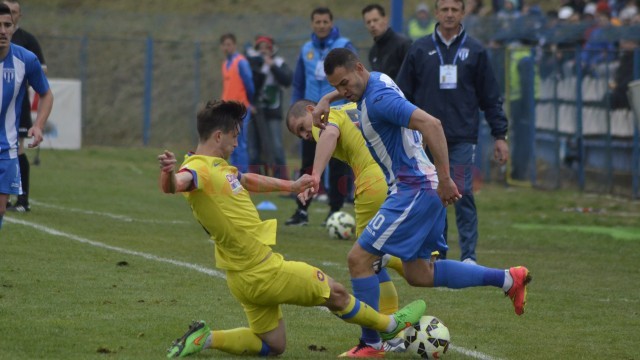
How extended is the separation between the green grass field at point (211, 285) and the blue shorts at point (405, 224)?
2.23 ft

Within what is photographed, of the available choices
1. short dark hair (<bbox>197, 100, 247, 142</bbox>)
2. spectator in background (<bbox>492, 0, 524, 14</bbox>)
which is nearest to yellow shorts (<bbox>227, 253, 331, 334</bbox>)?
short dark hair (<bbox>197, 100, 247, 142</bbox>)

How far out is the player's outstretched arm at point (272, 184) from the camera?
6.64 metres

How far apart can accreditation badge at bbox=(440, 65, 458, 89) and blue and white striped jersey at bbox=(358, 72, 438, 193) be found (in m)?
3.35

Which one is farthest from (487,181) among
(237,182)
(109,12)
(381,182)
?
(109,12)

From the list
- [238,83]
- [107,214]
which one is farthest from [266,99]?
[107,214]

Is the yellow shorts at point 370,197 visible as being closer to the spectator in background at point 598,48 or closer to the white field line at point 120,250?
the white field line at point 120,250

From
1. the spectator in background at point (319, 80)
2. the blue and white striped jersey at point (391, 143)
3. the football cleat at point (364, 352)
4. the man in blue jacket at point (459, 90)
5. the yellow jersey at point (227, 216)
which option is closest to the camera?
the yellow jersey at point (227, 216)

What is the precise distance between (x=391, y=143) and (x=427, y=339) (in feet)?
3.82

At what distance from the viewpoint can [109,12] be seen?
3472 centimetres

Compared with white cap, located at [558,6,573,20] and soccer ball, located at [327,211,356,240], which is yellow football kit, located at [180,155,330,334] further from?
white cap, located at [558,6,573,20]

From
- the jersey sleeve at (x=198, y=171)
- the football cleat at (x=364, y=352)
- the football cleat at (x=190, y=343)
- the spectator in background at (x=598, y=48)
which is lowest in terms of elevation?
the football cleat at (x=364, y=352)

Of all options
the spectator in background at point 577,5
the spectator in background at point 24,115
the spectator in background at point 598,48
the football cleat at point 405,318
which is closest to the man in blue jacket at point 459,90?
the football cleat at point 405,318

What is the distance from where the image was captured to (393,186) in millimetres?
7156

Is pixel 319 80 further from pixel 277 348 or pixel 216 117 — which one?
pixel 277 348
